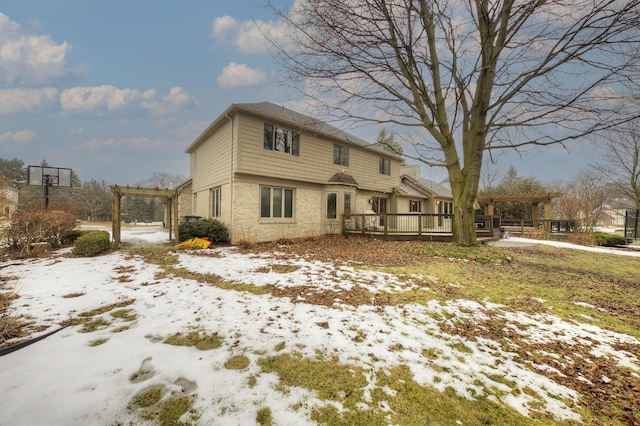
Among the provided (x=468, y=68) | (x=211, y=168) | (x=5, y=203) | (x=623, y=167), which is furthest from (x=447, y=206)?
(x=5, y=203)

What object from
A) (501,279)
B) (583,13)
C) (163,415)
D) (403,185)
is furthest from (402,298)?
(403,185)

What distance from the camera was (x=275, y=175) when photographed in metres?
11.3

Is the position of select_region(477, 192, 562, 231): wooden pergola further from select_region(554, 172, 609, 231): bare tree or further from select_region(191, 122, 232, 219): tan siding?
select_region(191, 122, 232, 219): tan siding

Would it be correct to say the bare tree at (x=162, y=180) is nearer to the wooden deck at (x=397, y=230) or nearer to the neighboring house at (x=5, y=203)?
the neighboring house at (x=5, y=203)

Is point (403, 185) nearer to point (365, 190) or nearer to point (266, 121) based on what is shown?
point (365, 190)

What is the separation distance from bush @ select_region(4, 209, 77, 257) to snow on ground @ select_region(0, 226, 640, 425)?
3949 millimetres

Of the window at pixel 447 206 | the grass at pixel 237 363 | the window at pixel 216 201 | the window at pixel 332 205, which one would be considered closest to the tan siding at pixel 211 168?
the window at pixel 216 201

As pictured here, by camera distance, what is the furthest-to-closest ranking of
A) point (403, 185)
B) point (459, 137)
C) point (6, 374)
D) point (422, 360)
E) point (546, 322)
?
point (403, 185), point (459, 137), point (546, 322), point (422, 360), point (6, 374)

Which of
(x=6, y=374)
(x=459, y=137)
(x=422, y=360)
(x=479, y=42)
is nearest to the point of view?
(x=6, y=374)

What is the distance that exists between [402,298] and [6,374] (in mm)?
4893

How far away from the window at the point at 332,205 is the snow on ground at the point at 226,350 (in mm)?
8695

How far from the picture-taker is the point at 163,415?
5.81 ft

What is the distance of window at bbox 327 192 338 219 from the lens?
44.8 ft

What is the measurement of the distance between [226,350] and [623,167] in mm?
33000
